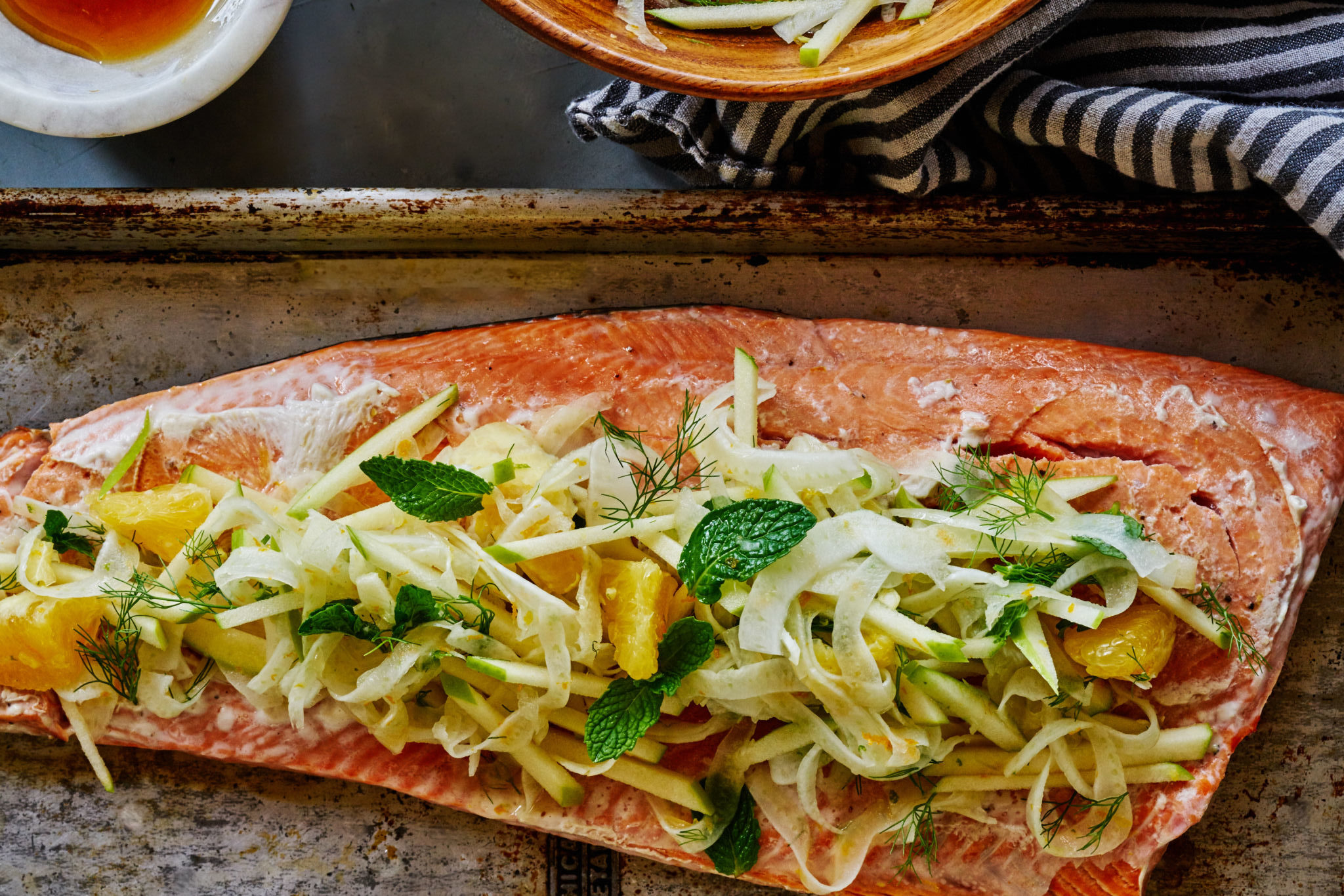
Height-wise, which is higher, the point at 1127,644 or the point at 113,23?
the point at 113,23

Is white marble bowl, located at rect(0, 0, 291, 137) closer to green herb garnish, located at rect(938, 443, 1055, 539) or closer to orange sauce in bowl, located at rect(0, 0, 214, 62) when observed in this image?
orange sauce in bowl, located at rect(0, 0, 214, 62)

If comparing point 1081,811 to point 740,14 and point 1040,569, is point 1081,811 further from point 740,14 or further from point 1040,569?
point 740,14

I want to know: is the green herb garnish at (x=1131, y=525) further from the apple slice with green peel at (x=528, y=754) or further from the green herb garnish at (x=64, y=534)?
the green herb garnish at (x=64, y=534)

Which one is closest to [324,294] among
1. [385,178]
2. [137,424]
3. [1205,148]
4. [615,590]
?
[385,178]

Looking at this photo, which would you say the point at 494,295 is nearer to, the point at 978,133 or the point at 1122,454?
the point at 978,133

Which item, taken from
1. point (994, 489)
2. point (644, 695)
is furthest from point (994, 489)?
point (644, 695)

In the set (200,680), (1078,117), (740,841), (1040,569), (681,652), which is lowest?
(740,841)

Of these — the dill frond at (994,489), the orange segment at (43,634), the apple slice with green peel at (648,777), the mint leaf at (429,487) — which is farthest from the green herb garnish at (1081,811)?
the orange segment at (43,634)
